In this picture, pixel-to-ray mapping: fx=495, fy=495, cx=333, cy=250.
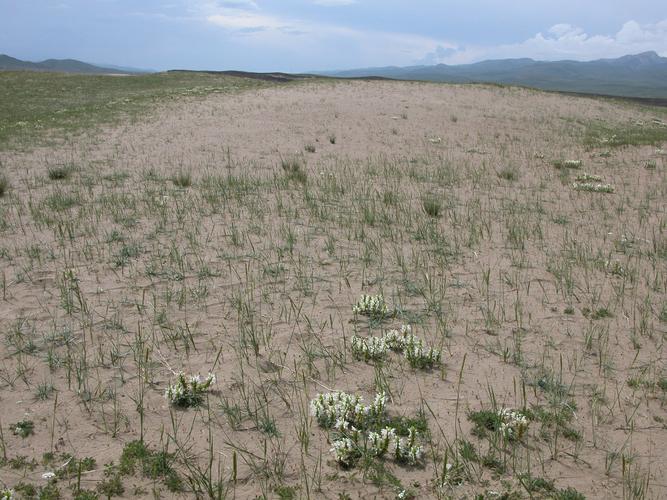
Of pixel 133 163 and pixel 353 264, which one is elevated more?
pixel 133 163

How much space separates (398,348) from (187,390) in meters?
2.25

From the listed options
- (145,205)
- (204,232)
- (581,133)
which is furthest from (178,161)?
(581,133)

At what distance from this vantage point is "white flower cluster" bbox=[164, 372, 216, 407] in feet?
14.7

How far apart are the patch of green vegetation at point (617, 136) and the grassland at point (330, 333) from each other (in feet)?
23.4

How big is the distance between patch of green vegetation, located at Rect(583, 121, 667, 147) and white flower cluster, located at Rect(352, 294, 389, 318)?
1704cm

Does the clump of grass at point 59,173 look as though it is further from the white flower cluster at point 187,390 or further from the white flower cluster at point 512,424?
the white flower cluster at point 512,424

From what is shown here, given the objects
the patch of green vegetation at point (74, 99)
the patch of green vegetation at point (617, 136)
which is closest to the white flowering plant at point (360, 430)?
the patch of green vegetation at point (74, 99)

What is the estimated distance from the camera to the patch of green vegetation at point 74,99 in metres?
20.2

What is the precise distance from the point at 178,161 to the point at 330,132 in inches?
292

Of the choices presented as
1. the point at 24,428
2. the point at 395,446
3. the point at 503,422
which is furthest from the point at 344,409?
the point at 24,428

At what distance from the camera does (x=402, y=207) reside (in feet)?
34.1

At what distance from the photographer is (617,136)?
2233cm

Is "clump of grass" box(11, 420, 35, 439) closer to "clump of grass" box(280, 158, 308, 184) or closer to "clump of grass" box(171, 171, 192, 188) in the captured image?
"clump of grass" box(171, 171, 192, 188)

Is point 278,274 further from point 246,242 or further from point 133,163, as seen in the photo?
point 133,163
